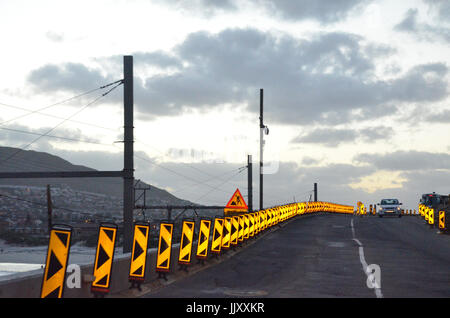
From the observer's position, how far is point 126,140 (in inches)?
1009

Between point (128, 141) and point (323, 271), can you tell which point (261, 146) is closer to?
point (128, 141)

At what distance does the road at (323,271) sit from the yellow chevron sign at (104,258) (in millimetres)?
1535

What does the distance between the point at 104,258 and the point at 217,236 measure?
8807 mm

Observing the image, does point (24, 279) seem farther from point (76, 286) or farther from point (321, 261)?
point (321, 261)

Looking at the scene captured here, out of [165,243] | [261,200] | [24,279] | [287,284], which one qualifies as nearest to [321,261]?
[287,284]

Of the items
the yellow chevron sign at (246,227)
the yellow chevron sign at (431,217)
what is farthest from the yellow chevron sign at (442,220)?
the yellow chevron sign at (246,227)

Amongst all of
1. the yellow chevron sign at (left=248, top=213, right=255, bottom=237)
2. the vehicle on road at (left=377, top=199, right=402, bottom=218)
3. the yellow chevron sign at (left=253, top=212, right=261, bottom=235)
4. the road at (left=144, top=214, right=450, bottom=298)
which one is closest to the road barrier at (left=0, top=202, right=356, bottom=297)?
the road at (left=144, top=214, right=450, bottom=298)

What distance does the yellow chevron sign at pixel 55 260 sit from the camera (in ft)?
29.3

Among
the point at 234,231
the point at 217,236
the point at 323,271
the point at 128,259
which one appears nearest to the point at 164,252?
the point at 128,259

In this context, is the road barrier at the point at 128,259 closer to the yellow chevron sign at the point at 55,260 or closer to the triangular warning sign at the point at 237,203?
the yellow chevron sign at the point at 55,260

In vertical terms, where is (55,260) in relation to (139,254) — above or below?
above

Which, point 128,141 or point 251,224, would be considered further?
point 251,224

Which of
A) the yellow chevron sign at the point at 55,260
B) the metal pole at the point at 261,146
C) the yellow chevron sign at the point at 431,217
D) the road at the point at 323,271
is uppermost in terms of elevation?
the metal pole at the point at 261,146

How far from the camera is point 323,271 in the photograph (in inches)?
662
